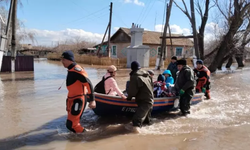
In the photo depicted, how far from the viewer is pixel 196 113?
23.5 feet

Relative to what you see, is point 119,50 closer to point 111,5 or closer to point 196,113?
point 111,5

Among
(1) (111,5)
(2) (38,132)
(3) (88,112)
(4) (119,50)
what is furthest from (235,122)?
(4) (119,50)

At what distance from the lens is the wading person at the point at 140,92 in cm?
527

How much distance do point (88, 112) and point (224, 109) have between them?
454 centimetres

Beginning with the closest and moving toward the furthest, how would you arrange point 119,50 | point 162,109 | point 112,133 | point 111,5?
point 112,133, point 162,109, point 111,5, point 119,50

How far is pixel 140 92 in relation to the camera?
17.7 ft

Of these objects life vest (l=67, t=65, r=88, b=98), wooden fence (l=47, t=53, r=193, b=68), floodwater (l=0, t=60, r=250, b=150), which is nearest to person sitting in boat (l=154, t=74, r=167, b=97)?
floodwater (l=0, t=60, r=250, b=150)

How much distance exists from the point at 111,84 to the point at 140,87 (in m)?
0.88

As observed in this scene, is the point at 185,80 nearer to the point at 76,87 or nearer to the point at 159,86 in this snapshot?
the point at 159,86

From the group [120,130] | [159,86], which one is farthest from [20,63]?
[120,130]

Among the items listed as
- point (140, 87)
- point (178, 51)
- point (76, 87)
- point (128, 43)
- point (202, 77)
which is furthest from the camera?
point (178, 51)

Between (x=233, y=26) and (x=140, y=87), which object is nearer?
(x=140, y=87)

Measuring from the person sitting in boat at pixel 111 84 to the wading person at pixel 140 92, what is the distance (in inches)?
15.9

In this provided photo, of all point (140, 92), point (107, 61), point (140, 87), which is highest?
point (107, 61)
